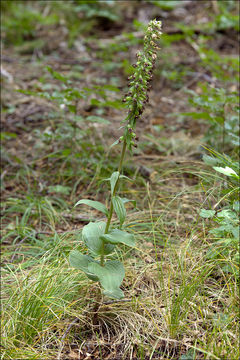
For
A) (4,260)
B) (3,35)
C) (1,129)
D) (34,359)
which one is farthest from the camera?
(3,35)

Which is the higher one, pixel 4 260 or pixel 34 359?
pixel 34 359

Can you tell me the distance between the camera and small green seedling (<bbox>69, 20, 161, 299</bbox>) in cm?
163

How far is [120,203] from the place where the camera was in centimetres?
173

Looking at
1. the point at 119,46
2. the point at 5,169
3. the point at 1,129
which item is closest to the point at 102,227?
the point at 5,169

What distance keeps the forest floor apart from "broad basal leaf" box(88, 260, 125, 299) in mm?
206

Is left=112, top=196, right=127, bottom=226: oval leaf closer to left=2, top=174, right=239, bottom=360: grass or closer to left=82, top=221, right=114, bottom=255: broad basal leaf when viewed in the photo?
left=82, top=221, right=114, bottom=255: broad basal leaf

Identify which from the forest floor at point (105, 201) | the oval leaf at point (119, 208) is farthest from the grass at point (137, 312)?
the oval leaf at point (119, 208)

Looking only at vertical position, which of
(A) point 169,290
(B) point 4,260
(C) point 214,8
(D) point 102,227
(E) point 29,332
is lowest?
(B) point 4,260

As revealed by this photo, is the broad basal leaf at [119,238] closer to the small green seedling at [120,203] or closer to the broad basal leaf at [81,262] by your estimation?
the small green seedling at [120,203]

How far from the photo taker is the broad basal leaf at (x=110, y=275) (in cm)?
166

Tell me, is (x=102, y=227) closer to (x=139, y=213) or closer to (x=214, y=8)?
(x=139, y=213)

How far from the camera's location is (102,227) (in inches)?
72.5

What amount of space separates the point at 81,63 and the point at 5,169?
296cm

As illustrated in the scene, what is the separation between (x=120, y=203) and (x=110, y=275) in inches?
13.7
